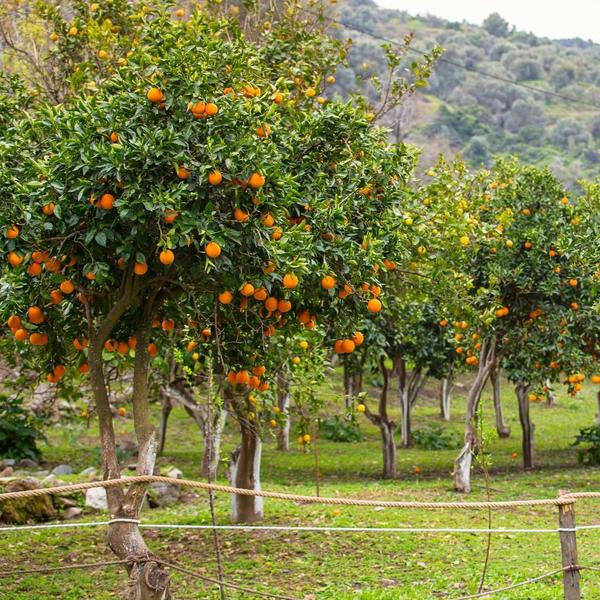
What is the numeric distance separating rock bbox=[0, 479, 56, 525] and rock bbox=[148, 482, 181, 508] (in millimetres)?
1507

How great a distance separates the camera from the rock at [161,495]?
41.6 ft

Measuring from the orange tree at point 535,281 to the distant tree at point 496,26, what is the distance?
9047 centimetres

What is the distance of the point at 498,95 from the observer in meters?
77.2

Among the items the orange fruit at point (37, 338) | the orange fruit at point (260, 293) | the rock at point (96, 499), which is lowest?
the rock at point (96, 499)

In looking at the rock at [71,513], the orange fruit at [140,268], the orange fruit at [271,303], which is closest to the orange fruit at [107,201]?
the orange fruit at [140,268]

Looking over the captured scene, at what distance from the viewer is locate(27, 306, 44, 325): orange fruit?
6128 millimetres

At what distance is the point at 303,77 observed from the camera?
963 cm

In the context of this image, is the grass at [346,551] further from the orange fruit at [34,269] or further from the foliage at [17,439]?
Result: the foliage at [17,439]

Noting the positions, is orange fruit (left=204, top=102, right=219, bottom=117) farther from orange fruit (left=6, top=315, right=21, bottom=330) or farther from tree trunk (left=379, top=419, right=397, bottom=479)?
tree trunk (left=379, top=419, right=397, bottom=479)

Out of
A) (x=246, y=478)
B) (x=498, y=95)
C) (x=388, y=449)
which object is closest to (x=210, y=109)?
(x=246, y=478)

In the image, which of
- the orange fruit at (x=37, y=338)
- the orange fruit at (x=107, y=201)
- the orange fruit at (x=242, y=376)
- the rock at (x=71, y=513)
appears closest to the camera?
the orange fruit at (x=107, y=201)

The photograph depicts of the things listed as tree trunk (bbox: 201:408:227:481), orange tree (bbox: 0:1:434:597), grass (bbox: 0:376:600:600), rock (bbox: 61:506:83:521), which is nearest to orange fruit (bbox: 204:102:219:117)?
orange tree (bbox: 0:1:434:597)

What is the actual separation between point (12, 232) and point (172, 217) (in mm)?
1095

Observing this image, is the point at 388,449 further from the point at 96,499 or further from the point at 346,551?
the point at 346,551
